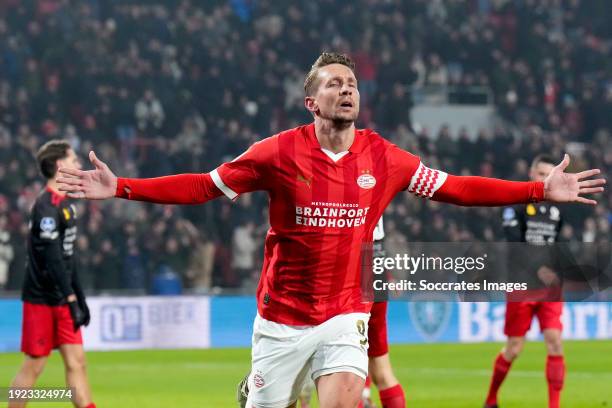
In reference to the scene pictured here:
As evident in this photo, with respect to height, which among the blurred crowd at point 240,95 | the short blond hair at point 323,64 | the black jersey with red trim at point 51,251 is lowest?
the black jersey with red trim at point 51,251

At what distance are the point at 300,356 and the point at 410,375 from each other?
8.84 meters

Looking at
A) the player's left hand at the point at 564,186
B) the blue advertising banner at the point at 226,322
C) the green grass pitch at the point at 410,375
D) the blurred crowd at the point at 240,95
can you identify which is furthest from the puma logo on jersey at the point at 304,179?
the blurred crowd at the point at 240,95

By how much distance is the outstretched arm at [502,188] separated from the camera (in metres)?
6.01

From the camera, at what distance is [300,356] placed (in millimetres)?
5934

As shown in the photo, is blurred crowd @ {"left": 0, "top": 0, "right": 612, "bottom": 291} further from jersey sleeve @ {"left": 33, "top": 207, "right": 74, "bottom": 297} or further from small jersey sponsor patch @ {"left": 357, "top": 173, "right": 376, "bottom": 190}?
small jersey sponsor patch @ {"left": 357, "top": 173, "right": 376, "bottom": 190}

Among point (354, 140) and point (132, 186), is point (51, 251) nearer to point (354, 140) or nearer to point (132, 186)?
point (132, 186)

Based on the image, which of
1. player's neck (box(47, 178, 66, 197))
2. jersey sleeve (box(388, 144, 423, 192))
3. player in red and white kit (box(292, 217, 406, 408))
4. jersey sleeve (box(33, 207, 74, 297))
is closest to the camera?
jersey sleeve (box(388, 144, 423, 192))

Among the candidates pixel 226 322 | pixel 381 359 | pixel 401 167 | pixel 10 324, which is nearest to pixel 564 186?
pixel 401 167

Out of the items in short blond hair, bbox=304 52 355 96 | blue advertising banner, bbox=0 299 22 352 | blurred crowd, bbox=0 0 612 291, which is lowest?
blue advertising banner, bbox=0 299 22 352

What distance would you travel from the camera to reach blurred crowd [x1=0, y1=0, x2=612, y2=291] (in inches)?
807

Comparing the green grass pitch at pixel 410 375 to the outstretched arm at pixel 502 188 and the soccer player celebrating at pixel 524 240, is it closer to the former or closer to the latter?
the soccer player celebrating at pixel 524 240

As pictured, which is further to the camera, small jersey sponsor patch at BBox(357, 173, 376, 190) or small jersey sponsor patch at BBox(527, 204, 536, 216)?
small jersey sponsor patch at BBox(527, 204, 536, 216)

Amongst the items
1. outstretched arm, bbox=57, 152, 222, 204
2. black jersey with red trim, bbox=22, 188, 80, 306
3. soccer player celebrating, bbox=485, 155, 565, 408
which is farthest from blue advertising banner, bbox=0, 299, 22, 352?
outstretched arm, bbox=57, 152, 222, 204

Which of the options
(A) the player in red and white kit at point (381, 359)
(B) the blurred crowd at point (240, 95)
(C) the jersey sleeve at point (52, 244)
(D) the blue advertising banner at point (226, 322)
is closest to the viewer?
(A) the player in red and white kit at point (381, 359)
